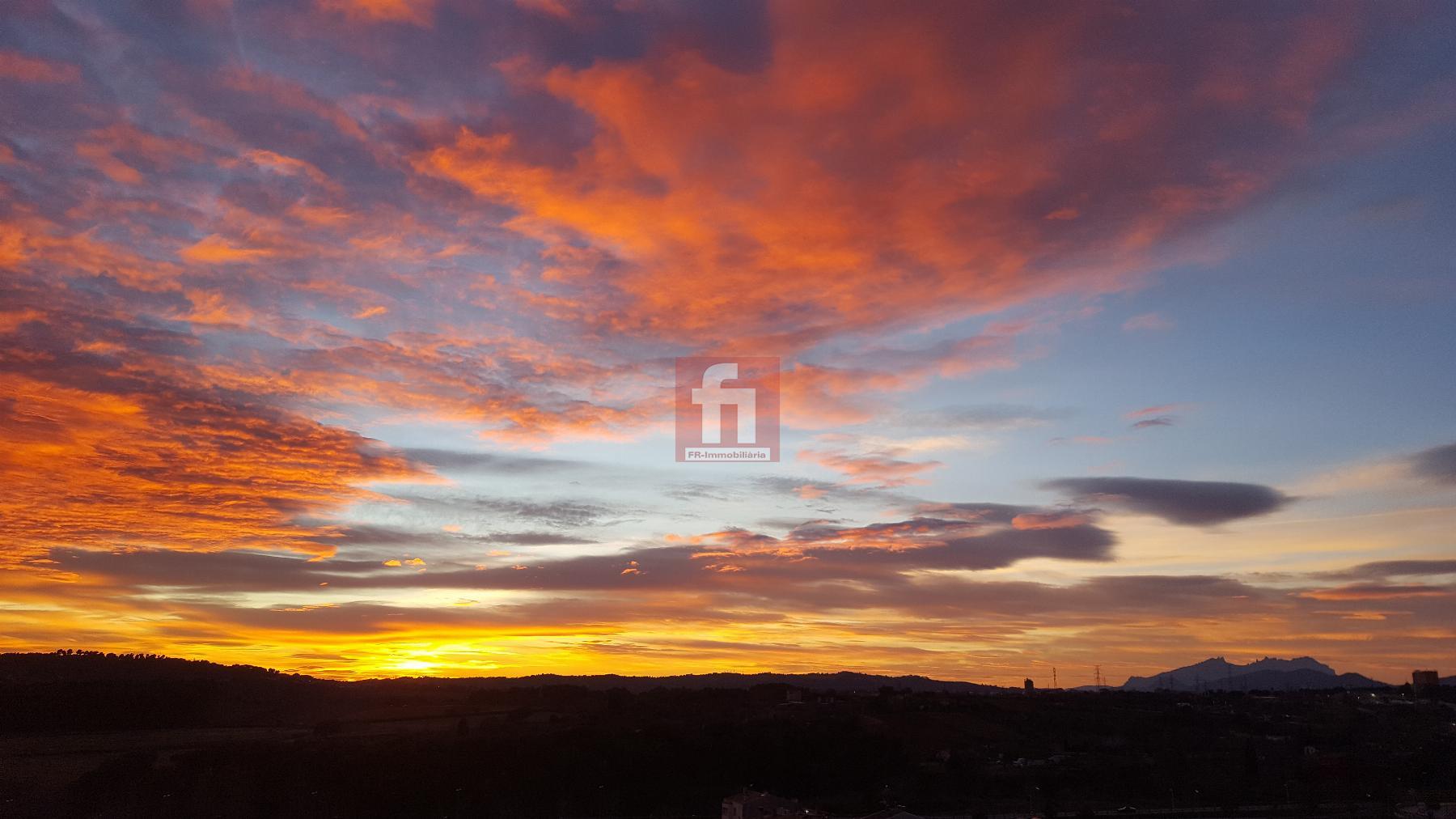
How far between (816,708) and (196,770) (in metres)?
43.4

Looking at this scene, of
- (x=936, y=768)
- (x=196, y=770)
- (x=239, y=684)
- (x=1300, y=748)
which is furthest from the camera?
(x=239, y=684)

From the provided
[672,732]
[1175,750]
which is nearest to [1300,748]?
[1175,750]

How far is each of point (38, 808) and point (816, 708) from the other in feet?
166

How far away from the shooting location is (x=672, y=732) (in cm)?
6444

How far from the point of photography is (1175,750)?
66000mm

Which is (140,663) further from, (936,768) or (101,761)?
(936,768)

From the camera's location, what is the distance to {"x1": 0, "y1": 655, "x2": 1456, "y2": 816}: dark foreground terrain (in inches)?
1967

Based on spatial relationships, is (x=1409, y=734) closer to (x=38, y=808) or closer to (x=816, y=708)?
(x=816, y=708)

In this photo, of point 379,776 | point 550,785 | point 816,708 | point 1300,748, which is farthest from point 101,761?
point 1300,748

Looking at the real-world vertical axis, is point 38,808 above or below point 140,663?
below

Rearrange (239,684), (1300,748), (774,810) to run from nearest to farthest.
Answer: (774,810), (1300,748), (239,684)

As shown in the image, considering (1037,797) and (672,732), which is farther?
(672,732)

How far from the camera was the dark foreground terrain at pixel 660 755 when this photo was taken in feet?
164

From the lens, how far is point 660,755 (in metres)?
59.9
